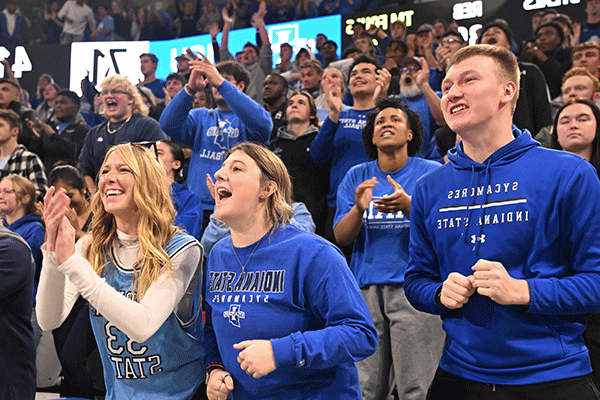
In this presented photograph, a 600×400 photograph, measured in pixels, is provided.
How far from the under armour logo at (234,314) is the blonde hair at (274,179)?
355mm

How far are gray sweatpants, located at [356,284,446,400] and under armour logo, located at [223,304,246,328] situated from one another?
1.23 meters

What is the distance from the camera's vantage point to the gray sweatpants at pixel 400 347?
3.06 metres

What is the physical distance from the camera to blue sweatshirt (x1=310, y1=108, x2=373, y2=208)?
14.5ft

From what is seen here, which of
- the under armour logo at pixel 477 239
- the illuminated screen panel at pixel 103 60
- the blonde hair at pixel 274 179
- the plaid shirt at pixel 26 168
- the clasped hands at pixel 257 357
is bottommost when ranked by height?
the clasped hands at pixel 257 357

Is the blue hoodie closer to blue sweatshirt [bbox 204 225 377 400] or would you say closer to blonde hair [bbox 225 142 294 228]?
blue sweatshirt [bbox 204 225 377 400]

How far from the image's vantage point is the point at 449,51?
604 centimetres

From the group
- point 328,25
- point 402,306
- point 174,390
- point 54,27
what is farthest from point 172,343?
point 54,27

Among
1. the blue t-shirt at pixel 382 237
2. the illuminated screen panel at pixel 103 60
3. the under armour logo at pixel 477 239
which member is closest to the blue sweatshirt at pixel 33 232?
the blue t-shirt at pixel 382 237

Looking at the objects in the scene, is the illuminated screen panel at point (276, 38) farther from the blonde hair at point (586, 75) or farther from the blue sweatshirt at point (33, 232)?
the blonde hair at point (586, 75)

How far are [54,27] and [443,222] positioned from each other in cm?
1347

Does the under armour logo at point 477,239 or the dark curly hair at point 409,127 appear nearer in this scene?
Answer: the under armour logo at point 477,239

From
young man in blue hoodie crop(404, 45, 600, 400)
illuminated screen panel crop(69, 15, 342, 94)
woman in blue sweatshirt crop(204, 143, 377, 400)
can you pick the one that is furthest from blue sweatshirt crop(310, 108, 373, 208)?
illuminated screen panel crop(69, 15, 342, 94)

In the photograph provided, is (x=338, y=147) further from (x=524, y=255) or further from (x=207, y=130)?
(x=524, y=255)

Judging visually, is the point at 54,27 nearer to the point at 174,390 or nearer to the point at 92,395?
the point at 92,395
